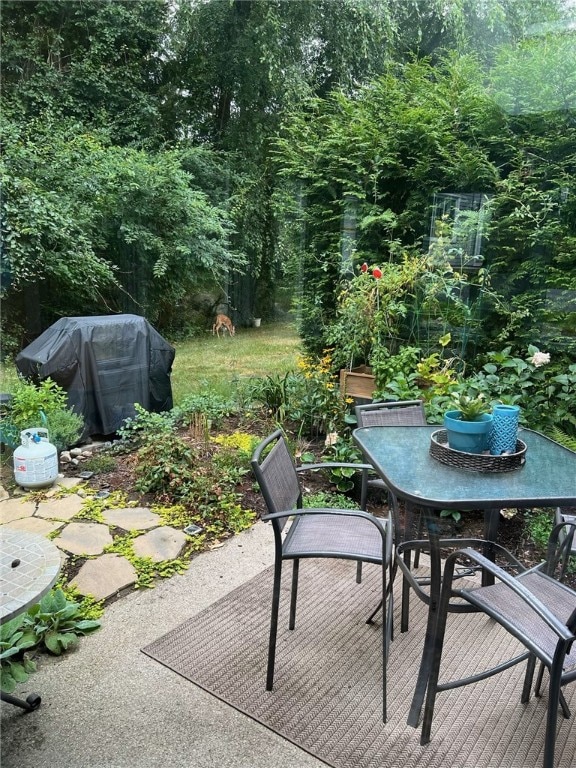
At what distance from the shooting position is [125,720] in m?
1.44

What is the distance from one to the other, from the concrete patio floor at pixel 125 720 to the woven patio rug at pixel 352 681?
0.16ft

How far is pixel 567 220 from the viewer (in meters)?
3.01

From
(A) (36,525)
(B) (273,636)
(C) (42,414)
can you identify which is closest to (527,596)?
(B) (273,636)

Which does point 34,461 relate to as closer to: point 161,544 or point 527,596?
point 161,544

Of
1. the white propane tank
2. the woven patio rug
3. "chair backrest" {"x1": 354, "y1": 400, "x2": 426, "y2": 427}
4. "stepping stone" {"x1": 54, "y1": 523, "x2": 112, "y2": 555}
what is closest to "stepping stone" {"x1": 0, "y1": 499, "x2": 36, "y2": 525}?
the white propane tank

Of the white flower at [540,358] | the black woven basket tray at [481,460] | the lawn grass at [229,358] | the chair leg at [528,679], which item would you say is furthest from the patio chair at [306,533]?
the lawn grass at [229,358]

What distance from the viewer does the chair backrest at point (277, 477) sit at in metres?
1.54

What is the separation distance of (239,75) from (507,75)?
161 cm

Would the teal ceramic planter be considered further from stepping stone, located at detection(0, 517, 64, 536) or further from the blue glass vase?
stepping stone, located at detection(0, 517, 64, 536)

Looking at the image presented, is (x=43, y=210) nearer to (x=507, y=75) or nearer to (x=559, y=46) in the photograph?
(x=507, y=75)

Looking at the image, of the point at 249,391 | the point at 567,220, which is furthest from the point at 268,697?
the point at 567,220

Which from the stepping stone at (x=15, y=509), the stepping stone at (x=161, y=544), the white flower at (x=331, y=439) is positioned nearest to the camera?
the stepping stone at (x=161, y=544)

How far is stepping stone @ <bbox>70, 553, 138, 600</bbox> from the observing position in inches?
79.1

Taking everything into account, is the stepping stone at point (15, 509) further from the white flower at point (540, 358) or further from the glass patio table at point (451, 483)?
the white flower at point (540, 358)
